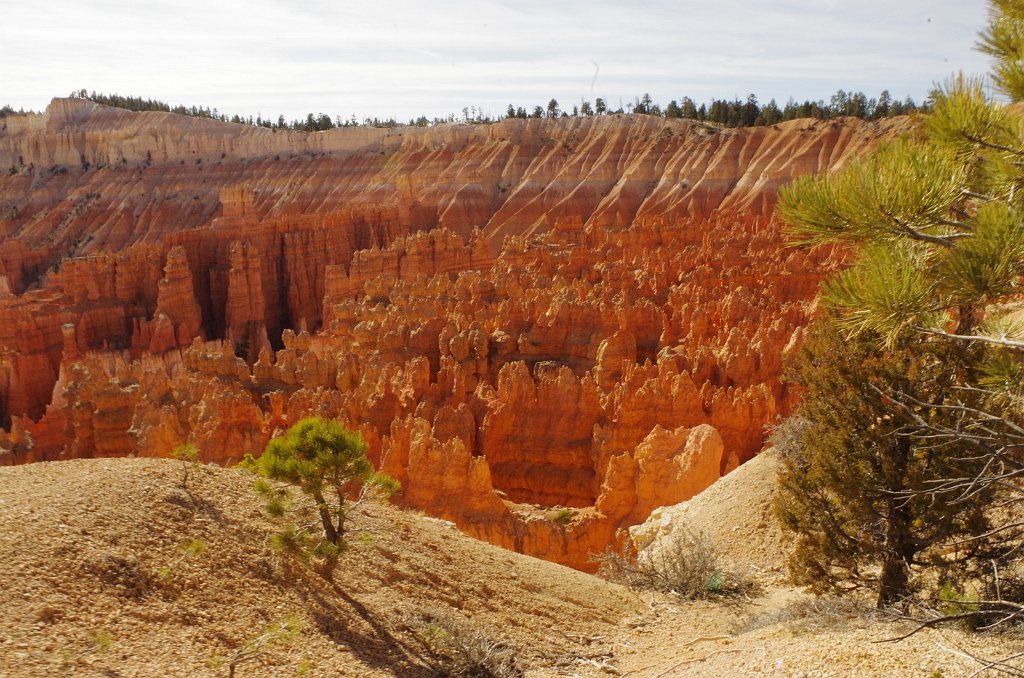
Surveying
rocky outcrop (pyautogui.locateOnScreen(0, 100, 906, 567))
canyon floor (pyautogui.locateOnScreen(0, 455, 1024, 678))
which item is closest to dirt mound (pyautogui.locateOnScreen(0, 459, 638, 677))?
canyon floor (pyautogui.locateOnScreen(0, 455, 1024, 678))

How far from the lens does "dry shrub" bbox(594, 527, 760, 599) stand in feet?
30.5

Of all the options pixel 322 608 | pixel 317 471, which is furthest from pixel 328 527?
pixel 322 608

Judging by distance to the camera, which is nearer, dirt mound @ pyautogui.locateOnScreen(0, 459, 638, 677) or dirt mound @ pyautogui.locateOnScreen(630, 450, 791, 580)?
dirt mound @ pyautogui.locateOnScreen(0, 459, 638, 677)

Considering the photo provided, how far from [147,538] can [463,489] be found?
393 inches

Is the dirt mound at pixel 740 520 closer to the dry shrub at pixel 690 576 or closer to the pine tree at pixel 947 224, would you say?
the dry shrub at pixel 690 576

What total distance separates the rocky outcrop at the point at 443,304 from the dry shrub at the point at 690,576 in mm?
5429

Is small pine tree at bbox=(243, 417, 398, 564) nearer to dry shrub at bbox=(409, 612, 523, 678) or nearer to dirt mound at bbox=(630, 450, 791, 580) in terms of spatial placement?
dry shrub at bbox=(409, 612, 523, 678)

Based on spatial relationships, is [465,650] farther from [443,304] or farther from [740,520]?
[443,304]

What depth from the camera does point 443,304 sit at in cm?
3259

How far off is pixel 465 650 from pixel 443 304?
1043 inches

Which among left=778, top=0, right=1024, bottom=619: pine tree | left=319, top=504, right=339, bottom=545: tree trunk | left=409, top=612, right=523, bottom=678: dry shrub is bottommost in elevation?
left=409, top=612, right=523, bottom=678: dry shrub

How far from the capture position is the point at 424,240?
4447 centimetres

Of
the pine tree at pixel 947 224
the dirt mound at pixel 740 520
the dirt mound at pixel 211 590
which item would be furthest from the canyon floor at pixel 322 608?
the pine tree at pixel 947 224

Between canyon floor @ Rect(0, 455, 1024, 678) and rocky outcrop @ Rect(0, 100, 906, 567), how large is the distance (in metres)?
7.10
